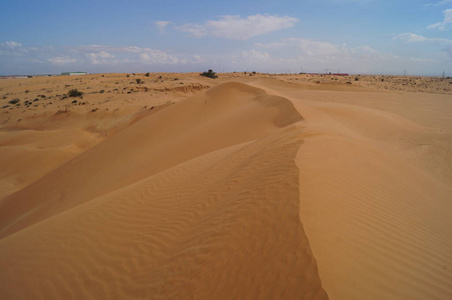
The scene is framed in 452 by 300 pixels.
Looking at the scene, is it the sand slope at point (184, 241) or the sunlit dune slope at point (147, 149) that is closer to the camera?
the sand slope at point (184, 241)

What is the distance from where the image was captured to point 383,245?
121 inches

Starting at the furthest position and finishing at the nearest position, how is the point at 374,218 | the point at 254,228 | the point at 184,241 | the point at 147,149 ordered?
the point at 147,149 < the point at 184,241 < the point at 374,218 < the point at 254,228

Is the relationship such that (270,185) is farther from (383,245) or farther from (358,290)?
(358,290)

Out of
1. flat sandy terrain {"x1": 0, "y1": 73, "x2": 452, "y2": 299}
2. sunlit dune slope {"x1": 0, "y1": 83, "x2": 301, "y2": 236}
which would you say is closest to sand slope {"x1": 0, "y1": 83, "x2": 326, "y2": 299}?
flat sandy terrain {"x1": 0, "y1": 73, "x2": 452, "y2": 299}

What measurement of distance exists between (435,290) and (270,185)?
2190 mm

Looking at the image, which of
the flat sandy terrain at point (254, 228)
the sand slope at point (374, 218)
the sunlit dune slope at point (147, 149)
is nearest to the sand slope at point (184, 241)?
the flat sandy terrain at point (254, 228)

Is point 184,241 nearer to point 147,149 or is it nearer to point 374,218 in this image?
point 374,218

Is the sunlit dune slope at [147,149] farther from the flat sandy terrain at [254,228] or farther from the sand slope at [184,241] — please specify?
the sand slope at [184,241]

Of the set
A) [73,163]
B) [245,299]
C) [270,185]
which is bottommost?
[73,163]

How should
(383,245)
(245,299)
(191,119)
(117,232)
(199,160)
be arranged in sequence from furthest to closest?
(191,119) → (199,160) → (117,232) → (383,245) → (245,299)

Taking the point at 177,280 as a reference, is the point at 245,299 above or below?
above

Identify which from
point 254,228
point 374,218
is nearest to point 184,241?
point 254,228

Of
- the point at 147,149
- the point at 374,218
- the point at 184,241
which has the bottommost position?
the point at 147,149

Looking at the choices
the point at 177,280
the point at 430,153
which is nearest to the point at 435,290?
the point at 177,280
